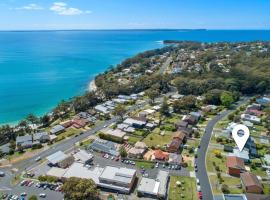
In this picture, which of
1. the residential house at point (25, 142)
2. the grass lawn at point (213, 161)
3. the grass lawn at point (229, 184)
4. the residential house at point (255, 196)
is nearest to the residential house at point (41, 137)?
the residential house at point (25, 142)

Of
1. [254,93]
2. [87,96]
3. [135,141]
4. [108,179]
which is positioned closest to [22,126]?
[87,96]

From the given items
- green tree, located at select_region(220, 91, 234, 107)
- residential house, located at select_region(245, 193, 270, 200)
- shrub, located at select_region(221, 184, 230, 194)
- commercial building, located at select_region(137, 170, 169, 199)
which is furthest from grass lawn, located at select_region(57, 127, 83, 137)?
green tree, located at select_region(220, 91, 234, 107)

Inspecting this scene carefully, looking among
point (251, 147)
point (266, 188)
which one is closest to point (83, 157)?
point (266, 188)

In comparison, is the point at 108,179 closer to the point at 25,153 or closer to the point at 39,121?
the point at 25,153

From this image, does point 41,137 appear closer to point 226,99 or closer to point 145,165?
point 145,165

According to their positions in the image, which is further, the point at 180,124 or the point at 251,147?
the point at 180,124
